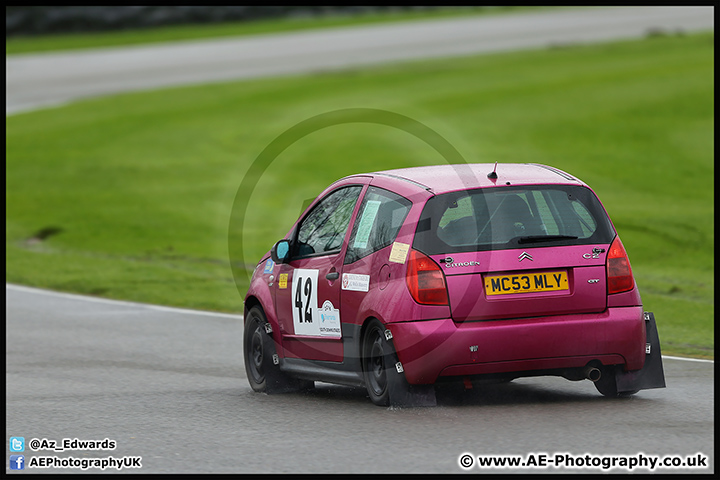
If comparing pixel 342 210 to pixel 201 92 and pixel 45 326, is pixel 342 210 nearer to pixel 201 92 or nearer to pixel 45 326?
pixel 45 326

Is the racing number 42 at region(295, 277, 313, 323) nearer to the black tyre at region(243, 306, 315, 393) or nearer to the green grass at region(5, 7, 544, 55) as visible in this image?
the black tyre at region(243, 306, 315, 393)

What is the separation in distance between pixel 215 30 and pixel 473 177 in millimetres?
44967

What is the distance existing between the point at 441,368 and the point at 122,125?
83.7 ft

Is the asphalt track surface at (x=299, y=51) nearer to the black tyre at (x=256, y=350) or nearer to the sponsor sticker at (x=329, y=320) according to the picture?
the black tyre at (x=256, y=350)

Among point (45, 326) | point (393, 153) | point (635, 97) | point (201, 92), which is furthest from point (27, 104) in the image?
point (45, 326)

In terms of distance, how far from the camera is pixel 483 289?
7.39 meters

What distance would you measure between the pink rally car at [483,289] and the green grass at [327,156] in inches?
128

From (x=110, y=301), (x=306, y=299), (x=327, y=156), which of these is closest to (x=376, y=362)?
(x=306, y=299)

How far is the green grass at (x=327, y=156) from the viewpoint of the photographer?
1691 centimetres

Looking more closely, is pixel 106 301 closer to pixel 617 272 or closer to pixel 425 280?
pixel 425 280

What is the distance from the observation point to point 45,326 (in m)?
12.6

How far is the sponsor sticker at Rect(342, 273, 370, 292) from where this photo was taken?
7.82 meters

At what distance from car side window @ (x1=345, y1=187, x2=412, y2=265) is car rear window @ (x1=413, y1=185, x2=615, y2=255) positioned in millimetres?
262

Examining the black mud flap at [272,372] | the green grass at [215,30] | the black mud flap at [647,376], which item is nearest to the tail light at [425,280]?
the black mud flap at [647,376]
